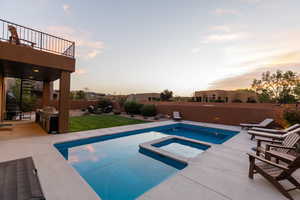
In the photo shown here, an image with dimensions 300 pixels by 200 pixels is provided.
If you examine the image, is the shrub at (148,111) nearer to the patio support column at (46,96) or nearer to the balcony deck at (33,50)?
the patio support column at (46,96)

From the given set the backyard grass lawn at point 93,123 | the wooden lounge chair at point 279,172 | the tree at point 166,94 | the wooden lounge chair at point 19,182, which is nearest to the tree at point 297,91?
the tree at point 166,94

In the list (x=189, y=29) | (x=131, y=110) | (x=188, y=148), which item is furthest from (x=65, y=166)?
(x=131, y=110)

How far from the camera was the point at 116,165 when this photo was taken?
4234 millimetres

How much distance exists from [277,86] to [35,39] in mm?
25800

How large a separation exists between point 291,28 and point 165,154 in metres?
9.86

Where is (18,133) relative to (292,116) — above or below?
below

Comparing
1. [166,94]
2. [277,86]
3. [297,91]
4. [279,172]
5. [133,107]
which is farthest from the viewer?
[166,94]

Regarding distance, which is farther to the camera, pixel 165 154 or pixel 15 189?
pixel 165 154

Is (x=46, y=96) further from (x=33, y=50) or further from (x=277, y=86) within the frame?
(x=277, y=86)

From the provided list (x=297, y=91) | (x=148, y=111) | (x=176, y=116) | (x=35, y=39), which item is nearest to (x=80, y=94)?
(x=148, y=111)

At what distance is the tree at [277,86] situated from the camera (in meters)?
17.1

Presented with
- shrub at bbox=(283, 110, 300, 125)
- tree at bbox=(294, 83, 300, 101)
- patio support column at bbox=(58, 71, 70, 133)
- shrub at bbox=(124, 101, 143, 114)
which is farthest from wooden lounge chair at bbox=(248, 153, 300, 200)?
tree at bbox=(294, 83, 300, 101)

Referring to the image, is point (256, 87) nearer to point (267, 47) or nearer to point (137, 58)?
point (267, 47)

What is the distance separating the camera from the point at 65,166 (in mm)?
3395
